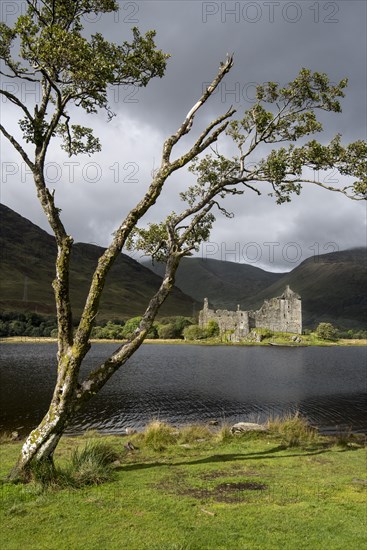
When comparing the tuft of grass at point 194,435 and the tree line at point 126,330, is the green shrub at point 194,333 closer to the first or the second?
the tree line at point 126,330

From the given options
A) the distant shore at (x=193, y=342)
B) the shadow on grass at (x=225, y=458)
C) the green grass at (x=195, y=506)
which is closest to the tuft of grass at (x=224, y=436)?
the shadow on grass at (x=225, y=458)

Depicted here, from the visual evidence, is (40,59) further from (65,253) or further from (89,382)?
(89,382)

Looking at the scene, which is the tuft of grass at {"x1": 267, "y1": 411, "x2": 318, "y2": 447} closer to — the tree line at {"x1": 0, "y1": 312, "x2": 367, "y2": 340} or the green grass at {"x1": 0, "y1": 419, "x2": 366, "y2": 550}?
the green grass at {"x1": 0, "y1": 419, "x2": 366, "y2": 550}

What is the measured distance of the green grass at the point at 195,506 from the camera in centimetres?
801

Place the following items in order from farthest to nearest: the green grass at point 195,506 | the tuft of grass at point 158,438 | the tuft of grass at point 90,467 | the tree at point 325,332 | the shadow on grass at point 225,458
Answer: the tree at point 325,332 < the tuft of grass at point 158,438 < the shadow on grass at point 225,458 < the tuft of grass at point 90,467 < the green grass at point 195,506

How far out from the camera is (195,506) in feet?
32.2

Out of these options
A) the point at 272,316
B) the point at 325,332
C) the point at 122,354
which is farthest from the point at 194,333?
the point at 122,354

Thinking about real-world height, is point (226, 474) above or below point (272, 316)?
below

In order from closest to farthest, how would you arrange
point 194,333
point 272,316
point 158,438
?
point 158,438 → point 194,333 → point 272,316

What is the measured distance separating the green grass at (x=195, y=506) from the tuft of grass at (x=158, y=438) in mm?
1589

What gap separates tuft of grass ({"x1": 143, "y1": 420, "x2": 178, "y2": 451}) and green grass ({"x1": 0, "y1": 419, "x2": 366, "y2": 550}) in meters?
1.59

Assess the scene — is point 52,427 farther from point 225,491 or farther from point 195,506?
point 225,491

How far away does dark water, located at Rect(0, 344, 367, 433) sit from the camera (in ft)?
107

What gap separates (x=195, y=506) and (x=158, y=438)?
8.76 metres
